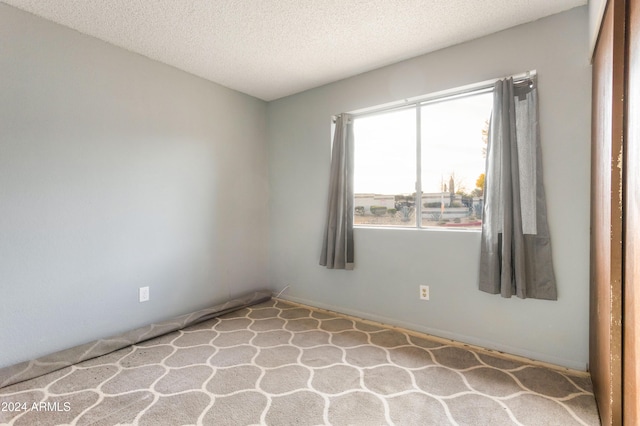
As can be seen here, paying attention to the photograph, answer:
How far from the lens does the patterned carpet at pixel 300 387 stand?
150 centimetres

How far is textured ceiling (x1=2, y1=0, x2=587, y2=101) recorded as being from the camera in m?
1.88

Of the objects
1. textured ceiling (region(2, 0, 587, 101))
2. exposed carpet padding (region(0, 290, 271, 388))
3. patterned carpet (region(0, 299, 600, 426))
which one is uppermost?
textured ceiling (region(2, 0, 587, 101))

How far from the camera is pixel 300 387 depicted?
1741 millimetres

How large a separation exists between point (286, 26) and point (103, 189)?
1.76 m

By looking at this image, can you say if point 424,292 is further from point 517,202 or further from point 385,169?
point 385,169

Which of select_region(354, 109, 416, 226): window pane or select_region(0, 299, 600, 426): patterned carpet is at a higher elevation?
select_region(354, 109, 416, 226): window pane

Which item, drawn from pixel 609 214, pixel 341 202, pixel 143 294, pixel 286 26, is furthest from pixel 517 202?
pixel 143 294

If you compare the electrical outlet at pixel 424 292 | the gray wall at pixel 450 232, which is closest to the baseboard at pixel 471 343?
the gray wall at pixel 450 232

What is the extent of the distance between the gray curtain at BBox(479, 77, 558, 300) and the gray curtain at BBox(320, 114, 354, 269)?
1164 mm

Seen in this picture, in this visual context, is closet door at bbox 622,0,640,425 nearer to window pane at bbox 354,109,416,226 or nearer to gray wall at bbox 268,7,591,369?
gray wall at bbox 268,7,591,369

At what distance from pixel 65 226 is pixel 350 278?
2235 mm

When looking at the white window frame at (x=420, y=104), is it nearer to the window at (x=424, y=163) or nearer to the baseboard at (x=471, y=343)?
the window at (x=424, y=163)

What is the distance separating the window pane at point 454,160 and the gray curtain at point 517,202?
215 millimetres

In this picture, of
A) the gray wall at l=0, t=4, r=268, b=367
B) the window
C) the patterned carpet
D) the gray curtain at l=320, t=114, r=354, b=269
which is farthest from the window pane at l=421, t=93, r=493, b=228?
the gray wall at l=0, t=4, r=268, b=367
